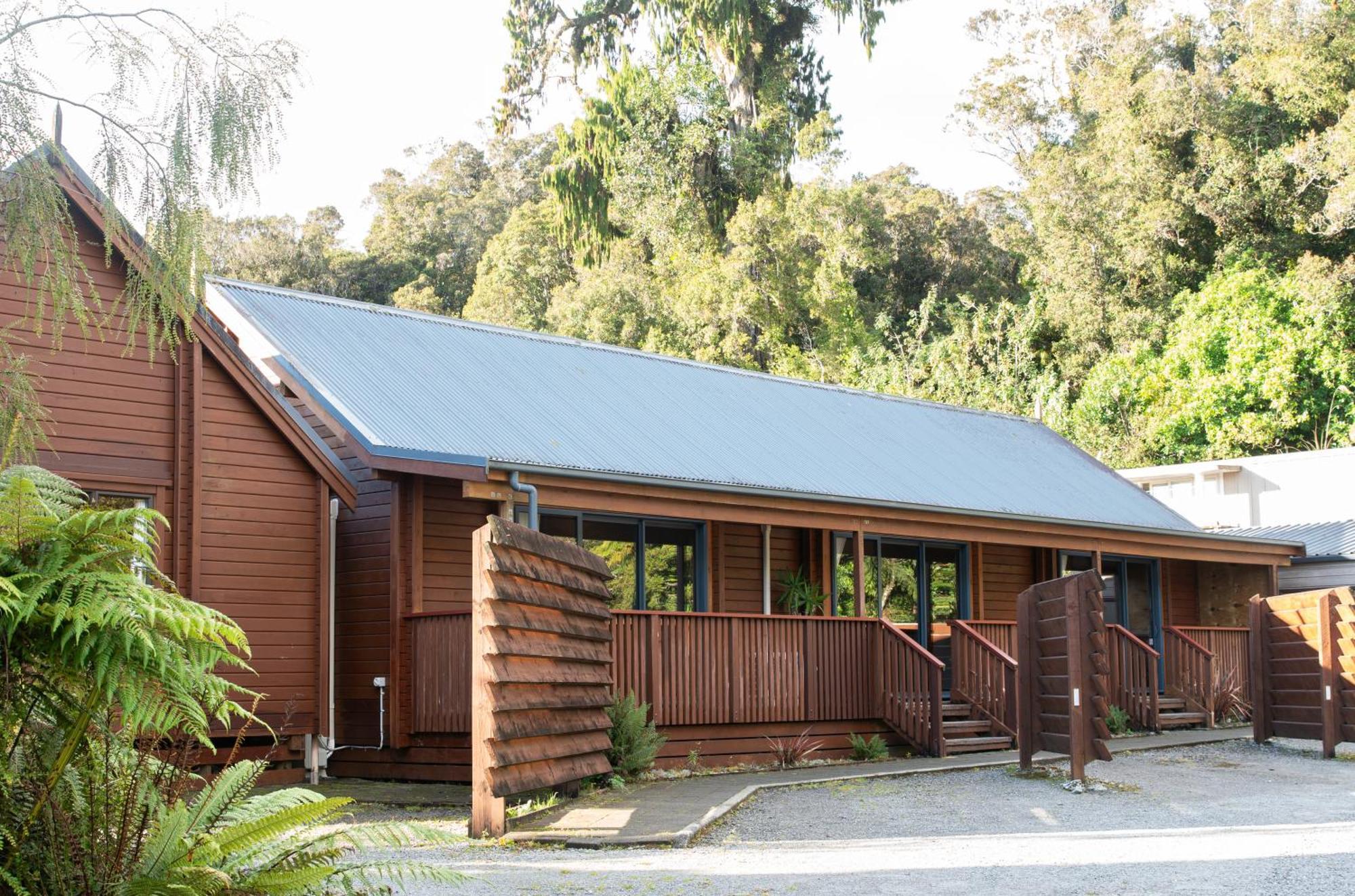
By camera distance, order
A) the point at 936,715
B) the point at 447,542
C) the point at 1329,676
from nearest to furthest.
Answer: the point at 447,542
the point at 936,715
the point at 1329,676

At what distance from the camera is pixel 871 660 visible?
16.6 m

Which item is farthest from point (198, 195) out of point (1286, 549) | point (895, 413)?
point (1286, 549)

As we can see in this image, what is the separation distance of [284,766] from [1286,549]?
15.9 meters

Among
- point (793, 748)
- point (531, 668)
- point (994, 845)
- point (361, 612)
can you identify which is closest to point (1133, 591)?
point (793, 748)

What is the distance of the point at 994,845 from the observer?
32.5 ft

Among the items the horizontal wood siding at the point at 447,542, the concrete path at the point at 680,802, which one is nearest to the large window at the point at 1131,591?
the concrete path at the point at 680,802

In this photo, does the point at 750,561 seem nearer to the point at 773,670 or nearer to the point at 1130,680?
the point at 773,670

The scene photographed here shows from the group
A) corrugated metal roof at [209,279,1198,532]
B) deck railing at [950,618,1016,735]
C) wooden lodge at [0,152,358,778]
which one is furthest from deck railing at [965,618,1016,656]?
wooden lodge at [0,152,358,778]

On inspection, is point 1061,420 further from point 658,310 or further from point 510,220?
point 510,220

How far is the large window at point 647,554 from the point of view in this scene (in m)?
16.0

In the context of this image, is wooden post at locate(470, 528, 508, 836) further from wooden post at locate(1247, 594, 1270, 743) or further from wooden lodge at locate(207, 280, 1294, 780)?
wooden post at locate(1247, 594, 1270, 743)

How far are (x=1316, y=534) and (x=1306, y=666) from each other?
1004 cm

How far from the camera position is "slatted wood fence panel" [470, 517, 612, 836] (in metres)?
10.1

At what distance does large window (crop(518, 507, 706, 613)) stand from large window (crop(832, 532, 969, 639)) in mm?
2558
